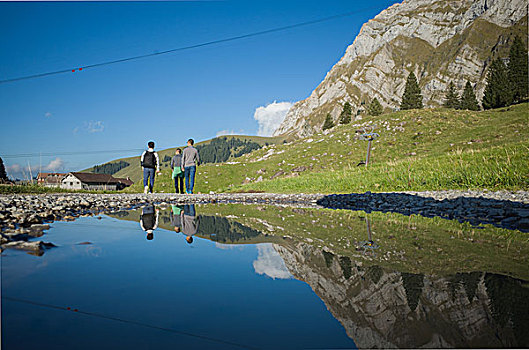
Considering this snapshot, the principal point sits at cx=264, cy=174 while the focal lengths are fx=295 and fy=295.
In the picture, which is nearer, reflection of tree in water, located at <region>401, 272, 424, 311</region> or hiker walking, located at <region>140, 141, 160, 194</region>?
reflection of tree in water, located at <region>401, 272, 424, 311</region>

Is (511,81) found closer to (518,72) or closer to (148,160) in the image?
(518,72)

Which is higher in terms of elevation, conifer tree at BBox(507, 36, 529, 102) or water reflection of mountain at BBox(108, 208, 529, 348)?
conifer tree at BBox(507, 36, 529, 102)

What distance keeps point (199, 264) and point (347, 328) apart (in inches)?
69.5

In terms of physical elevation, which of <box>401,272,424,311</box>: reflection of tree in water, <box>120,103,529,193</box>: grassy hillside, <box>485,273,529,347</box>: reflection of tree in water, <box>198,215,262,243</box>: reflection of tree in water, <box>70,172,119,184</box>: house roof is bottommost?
<box>485,273,529,347</box>: reflection of tree in water

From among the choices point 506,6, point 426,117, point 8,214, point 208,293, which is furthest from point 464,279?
point 506,6

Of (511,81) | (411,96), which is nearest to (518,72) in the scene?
(511,81)

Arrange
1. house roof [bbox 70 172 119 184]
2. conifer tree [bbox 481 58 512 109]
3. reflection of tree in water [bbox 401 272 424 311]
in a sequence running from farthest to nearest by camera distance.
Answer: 1. house roof [bbox 70 172 119 184]
2. conifer tree [bbox 481 58 512 109]
3. reflection of tree in water [bbox 401 272 424 311]

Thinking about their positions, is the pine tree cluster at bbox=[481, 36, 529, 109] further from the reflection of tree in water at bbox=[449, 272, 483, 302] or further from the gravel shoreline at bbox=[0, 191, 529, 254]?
the reflection of tree in water at bbox=[449, 272, 483, 302]

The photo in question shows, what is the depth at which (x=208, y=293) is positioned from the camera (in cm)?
232

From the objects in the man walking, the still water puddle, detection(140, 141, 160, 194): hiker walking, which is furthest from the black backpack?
the still water puddle

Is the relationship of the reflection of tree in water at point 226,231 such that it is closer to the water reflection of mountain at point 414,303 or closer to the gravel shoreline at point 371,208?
the water reflection of mountain at point 414,303

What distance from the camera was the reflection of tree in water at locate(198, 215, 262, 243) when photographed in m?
4.71

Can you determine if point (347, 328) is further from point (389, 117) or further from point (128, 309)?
point (389, 117)

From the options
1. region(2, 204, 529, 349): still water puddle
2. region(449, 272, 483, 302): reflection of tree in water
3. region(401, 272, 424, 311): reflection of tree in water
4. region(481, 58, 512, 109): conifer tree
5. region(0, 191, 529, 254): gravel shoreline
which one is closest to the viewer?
region(2, 204, 529, 349): still water puddle
